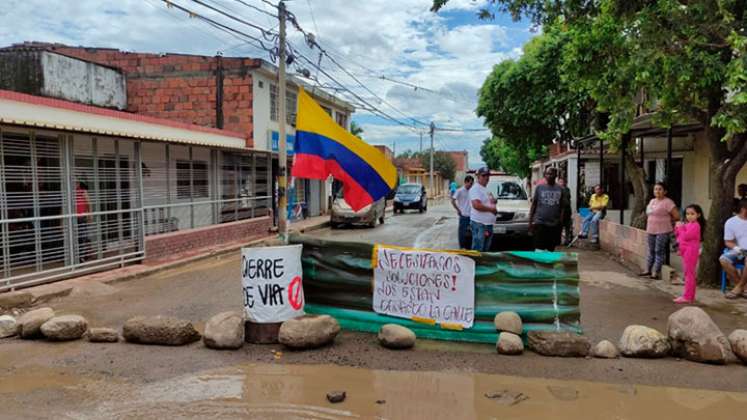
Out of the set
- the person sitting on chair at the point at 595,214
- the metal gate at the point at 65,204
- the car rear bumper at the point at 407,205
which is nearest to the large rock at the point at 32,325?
the metal gate at the point at 65,204

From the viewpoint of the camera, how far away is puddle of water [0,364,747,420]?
165 inches

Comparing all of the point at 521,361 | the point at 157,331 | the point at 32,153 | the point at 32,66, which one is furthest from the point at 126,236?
the point at 521,361

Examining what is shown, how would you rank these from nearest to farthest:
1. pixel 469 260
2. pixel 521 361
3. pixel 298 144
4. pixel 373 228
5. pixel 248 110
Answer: pixel 521 361 < pixel 469 260 < pixel 298 144 < pixel 248 110 < pixel 373 228

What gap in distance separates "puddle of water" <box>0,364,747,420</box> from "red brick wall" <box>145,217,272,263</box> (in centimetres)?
723

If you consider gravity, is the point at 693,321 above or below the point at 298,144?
below

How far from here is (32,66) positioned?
51.7 ft

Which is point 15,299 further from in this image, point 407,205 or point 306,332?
point 407,205

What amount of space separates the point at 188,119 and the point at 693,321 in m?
17.7

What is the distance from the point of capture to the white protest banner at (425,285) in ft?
19.0

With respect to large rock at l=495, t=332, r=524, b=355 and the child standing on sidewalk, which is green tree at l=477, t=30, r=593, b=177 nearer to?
the child standing on sidewalk

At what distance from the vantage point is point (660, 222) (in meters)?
8.73

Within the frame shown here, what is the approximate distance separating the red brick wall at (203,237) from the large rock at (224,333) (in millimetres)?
6718

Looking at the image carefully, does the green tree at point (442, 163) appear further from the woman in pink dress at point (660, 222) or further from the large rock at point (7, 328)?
the large rock at point (7, 328)

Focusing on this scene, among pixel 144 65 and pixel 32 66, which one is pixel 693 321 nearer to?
pixel 32 66
